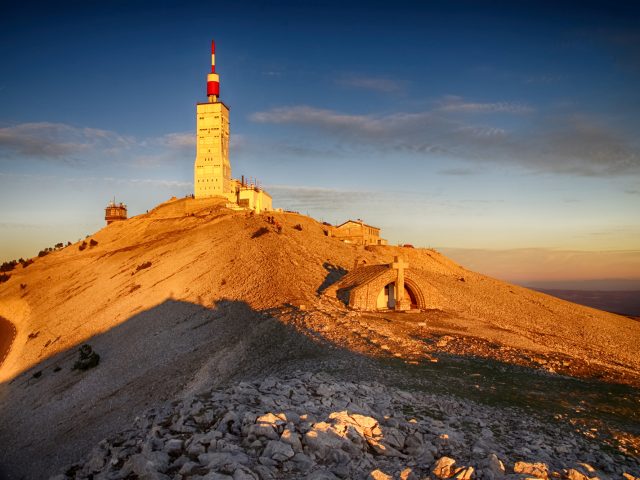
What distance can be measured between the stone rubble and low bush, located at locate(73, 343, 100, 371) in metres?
29.4

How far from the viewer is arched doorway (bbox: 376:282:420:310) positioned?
41.5 meters

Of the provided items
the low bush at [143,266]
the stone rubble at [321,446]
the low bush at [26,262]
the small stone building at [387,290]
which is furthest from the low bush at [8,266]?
the stone rubble at [321,446]

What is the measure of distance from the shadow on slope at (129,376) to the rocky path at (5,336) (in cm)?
1525

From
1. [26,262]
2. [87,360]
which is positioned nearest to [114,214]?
[26,262]

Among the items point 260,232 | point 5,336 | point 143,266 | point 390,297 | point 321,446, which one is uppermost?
point 260,232

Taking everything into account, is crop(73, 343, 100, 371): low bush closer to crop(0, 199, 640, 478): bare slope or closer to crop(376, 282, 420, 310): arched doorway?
crop(0, 199, 640, 478): bare slope

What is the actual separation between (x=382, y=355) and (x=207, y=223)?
62.9m

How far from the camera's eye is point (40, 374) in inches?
1667

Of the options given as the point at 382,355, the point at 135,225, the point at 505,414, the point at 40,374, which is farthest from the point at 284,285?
the point at 135,225

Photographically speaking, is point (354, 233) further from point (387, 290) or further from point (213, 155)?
point (387, 290)

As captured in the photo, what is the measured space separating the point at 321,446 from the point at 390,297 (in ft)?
105

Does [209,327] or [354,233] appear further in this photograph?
[354,233]

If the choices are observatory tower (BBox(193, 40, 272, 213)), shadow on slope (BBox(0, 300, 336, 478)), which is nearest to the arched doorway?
shadow on slope (BBox(0, 300, 336, 478))

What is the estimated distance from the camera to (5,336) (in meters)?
64.2
